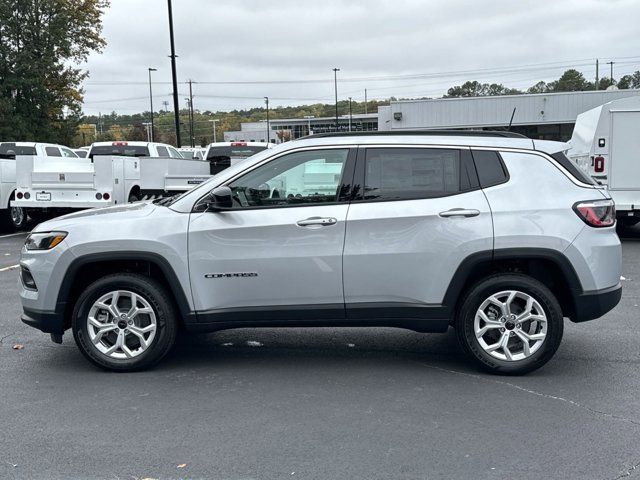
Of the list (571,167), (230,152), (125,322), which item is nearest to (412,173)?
(571,167)

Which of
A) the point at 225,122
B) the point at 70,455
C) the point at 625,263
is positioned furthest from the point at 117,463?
the point at 225,122

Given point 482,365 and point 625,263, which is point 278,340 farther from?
point 625,263

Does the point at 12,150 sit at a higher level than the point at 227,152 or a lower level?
higher

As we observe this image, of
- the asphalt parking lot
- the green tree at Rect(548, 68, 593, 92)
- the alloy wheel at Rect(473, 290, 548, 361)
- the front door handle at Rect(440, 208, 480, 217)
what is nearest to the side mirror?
the asphalt parking lot

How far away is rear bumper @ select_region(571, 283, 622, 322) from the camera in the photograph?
5.10 metres

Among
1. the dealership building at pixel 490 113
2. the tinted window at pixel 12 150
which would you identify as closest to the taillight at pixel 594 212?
the tinted window at pixel 12 150

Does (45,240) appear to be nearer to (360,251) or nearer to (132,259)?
(132,259)

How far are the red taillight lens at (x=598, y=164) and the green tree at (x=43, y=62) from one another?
1132 inches

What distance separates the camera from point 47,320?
526cm

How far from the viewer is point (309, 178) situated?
209 inches

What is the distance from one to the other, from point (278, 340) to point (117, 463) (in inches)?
105

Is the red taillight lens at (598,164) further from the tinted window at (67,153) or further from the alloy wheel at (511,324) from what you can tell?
the tinted window at (67,153)

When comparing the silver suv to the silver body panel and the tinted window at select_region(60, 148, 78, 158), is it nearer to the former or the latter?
the silver body panel

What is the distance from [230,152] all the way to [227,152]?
0.31 feet
